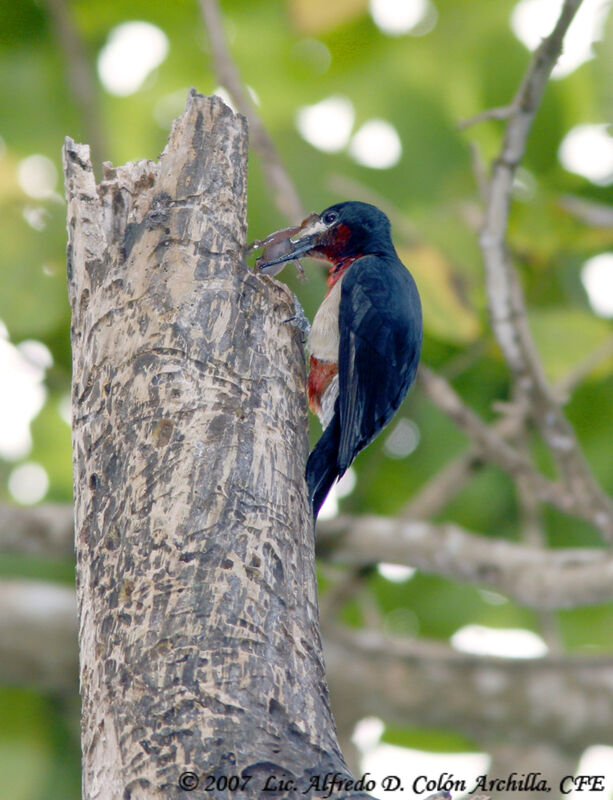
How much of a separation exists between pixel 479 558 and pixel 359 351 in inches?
57.9

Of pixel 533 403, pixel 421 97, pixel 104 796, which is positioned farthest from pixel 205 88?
pixel 104 796

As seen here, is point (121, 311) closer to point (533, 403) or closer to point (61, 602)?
point (533, 403)

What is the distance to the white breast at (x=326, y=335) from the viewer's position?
3.10 m

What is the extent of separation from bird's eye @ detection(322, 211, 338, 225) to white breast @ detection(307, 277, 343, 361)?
0.46 m

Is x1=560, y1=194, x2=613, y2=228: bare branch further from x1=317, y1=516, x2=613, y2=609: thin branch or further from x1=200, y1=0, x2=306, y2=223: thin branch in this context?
x1=317, y1=516, x2=613, y2=609: thin branch

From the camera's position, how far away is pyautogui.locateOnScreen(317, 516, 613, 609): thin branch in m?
3.83

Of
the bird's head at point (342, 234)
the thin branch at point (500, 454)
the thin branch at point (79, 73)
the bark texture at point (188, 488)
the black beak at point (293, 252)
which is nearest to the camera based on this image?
the bark texture at point (188, 488)

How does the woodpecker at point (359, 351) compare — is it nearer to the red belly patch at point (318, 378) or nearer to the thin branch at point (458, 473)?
the red belly patch at point (318, 378)

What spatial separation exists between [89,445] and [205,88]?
12.1 ft

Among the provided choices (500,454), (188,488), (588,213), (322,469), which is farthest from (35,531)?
(588,213)

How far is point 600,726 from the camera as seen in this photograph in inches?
171

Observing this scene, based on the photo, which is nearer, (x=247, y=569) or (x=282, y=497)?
(x=247, y=569)

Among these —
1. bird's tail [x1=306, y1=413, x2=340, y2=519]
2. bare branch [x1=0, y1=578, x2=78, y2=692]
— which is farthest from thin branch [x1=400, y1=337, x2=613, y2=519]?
bird's tail [x1=306, y1=413, x2=340, y2=519]

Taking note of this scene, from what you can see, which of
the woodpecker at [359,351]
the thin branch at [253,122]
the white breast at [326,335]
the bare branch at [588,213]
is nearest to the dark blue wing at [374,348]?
the woodpecker at [359,351]
